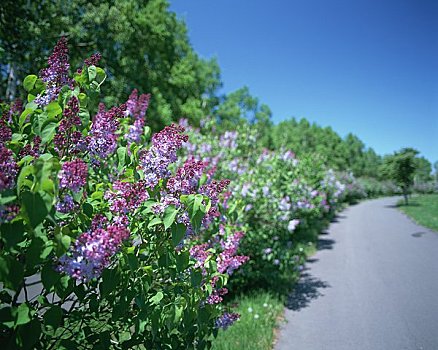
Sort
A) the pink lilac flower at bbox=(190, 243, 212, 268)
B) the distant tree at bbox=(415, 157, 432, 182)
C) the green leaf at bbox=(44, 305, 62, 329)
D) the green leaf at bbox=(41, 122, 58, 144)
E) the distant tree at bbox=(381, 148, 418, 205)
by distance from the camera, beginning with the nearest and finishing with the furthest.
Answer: the green leaf at bbox=(44, 305, 62, 329) < the green leaf at bbox=(41, 122, 58, 144) < the pink lilac flower at bbox=(190, 243, 212, 268) < the distant tree at bbox=(381, 148, 418, 205) < the distant tree at bbox=(415, 157, 432, 182)

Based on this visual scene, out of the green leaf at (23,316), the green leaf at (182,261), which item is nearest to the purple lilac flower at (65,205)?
the green leaf at (23,316)

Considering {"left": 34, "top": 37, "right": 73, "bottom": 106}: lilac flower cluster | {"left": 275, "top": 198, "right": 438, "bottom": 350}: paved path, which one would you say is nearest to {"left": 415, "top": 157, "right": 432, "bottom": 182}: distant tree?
{"left": 275, "top": 198, "right": 438, "bottom": 350}: paved path

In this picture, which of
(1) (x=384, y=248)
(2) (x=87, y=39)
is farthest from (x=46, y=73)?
(2) (x=87, y=39)

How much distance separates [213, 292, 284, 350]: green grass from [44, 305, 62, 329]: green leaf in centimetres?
281

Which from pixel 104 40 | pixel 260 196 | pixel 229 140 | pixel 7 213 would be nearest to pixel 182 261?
pixel 7 213

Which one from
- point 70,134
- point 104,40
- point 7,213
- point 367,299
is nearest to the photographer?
point 7,213

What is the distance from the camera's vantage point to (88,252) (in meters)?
1.28

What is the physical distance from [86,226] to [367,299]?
555cm

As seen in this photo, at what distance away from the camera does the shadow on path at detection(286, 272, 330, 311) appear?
17.7 ft

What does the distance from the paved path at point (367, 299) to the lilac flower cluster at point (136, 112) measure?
3339mm

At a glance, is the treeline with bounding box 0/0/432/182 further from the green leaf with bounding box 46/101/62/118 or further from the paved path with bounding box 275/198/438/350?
the paved path with bounding box 275/198/438/350

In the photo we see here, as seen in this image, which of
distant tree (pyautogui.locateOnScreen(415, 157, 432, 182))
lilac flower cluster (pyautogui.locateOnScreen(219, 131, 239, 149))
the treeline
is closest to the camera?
lilac flower cluster (pyautogui.locateOnScreen(219, 131, 239, 149))

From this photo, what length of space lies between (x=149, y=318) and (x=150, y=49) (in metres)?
18.2

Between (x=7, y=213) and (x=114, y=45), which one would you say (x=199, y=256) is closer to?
(x=7, y=213)
